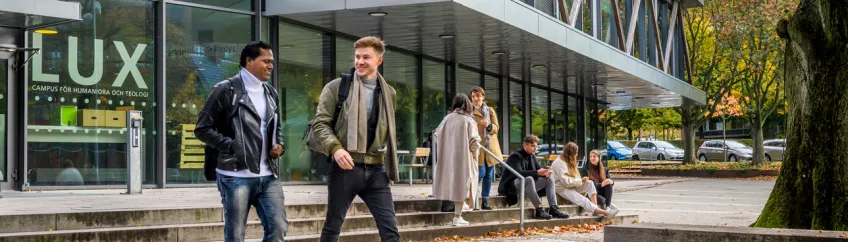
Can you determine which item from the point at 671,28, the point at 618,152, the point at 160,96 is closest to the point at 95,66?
the point at 160,96

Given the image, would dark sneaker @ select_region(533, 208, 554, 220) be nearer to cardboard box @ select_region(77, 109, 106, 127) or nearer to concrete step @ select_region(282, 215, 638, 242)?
concrete step @ select_region(282, 215, 638, 242)

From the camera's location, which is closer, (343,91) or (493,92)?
(343,91)

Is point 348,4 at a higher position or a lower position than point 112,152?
higher

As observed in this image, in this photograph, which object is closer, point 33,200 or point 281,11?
point 33,200

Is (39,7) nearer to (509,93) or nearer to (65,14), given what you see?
(65,14)

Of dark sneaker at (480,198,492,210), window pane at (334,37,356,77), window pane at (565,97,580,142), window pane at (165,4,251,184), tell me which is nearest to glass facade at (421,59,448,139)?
window pane at (334,37,356,77)

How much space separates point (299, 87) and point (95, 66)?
390 centimetres

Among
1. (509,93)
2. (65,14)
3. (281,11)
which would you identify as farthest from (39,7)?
(509,93)

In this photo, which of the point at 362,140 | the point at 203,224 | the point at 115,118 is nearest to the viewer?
the point at 362,140

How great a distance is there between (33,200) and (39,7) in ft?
7.89

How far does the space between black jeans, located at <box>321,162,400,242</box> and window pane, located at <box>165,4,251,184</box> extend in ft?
31.0

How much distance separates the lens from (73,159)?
1345 cm

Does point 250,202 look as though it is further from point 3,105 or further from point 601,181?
point 601,181

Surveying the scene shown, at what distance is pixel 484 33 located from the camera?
Result: 17.5 m
